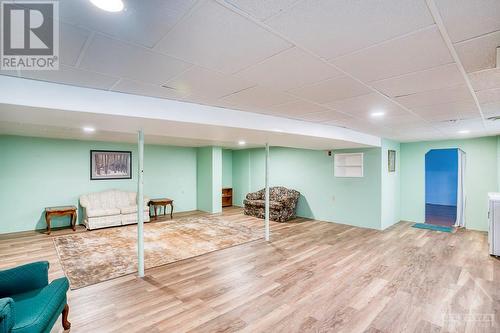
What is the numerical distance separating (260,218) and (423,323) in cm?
533

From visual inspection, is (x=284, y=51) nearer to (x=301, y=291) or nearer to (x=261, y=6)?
(x=261, y=6)

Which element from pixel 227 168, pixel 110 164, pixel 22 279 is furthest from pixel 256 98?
pixel 227 168

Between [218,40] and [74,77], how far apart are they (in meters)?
1.44

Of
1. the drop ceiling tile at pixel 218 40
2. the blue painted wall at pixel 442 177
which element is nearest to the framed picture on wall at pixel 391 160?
the blue painted wall at pixel 442 177

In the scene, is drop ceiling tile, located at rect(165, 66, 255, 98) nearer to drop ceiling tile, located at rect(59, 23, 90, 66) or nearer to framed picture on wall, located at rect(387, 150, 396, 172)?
drop ceiling tile, located at rect(59, 23, 90, 66)

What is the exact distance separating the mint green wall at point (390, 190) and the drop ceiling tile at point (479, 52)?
477cm

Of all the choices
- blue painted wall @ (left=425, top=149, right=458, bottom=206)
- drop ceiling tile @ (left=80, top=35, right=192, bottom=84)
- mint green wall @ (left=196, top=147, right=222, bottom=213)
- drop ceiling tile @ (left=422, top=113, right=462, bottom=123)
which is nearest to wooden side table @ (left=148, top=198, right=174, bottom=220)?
mint green wall @ (left=196, top=147, right=222, bottom=213)

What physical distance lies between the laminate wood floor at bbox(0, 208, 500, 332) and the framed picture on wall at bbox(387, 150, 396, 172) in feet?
7.63

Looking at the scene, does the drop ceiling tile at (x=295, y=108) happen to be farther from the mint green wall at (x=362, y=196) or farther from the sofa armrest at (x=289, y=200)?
the sofa armrest at (x=289, y=200)

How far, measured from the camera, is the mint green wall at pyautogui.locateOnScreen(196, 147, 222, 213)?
27.2ft

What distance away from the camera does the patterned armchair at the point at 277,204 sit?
23.7 feet

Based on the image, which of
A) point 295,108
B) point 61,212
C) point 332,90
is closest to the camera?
point 332,90

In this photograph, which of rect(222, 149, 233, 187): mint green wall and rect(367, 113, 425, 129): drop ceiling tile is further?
rect(222, 149, 233, 187): mint green wall

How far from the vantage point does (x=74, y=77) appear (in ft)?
6.97
